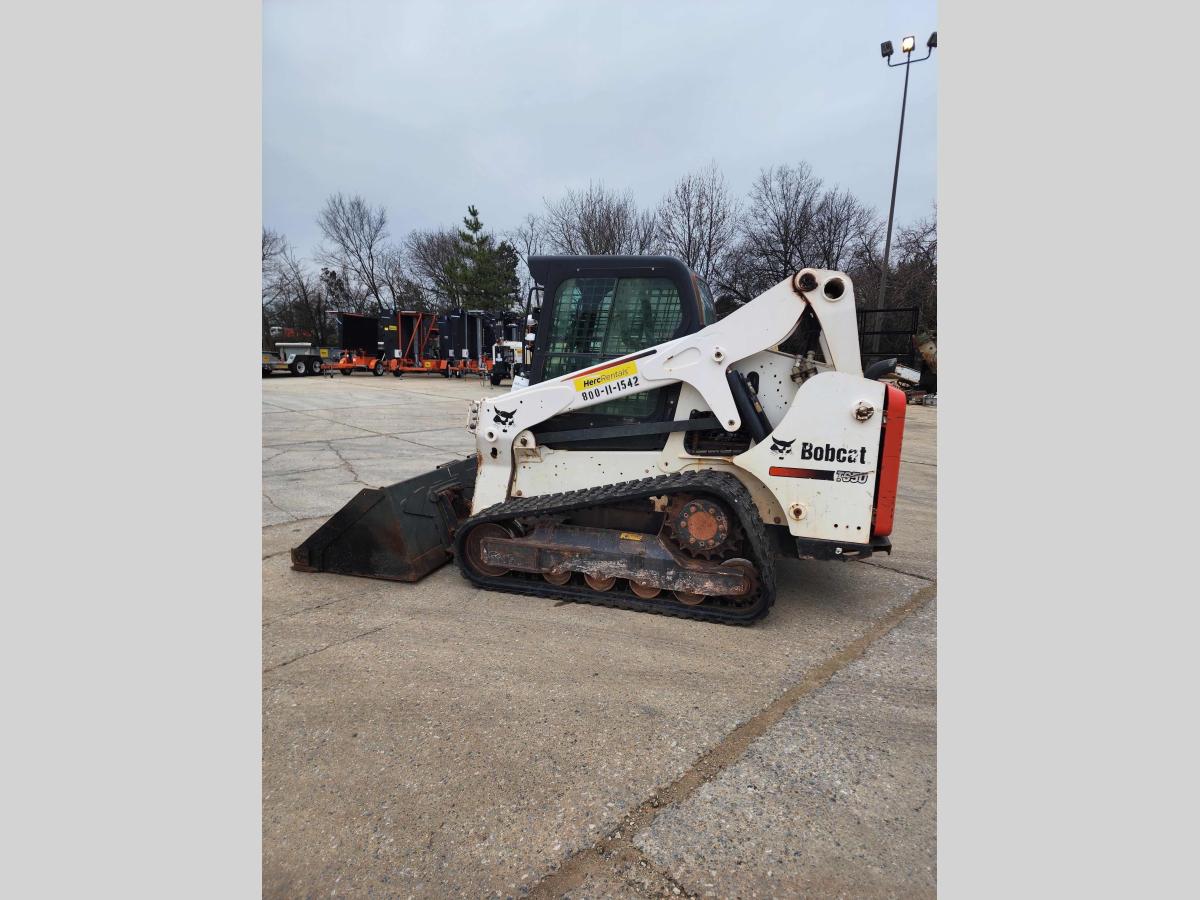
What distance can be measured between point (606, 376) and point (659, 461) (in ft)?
2.33

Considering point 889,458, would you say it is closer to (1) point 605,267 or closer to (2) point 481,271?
(1) point 605,267

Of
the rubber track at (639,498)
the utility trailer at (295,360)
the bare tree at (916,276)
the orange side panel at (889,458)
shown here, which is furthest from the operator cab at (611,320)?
the utility trailer at (295,360)

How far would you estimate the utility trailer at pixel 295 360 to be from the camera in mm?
30625

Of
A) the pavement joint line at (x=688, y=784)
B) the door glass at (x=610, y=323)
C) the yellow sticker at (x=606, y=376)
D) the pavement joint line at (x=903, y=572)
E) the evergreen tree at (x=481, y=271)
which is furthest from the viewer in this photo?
the evergreen tree at (x=481, y=271)

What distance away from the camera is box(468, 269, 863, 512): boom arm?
12.5 feet

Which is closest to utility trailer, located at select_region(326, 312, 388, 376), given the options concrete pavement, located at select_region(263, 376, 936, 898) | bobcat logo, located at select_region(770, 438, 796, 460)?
concrete pavement, located at select_region(263, 376, 936, 898)

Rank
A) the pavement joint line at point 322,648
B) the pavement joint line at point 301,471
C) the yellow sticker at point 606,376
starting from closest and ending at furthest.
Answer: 1. the pavement joint line at point 322,648
2. the yellow sticker at point 606,376
3. the pavement joint line at point 301,471

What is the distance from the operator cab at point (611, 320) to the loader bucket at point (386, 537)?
1.10 m

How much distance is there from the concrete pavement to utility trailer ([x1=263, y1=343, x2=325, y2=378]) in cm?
2978

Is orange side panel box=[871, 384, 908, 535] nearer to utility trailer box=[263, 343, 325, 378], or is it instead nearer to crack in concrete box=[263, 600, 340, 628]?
A: crack in concrete box=[263, 600, 340, 628]

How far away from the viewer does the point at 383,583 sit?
4.41 metres

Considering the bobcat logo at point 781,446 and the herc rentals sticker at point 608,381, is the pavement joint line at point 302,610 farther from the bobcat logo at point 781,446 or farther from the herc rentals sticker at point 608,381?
the bobcat logo at point 781,446

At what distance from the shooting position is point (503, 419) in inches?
175

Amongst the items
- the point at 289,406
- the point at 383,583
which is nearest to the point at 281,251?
the point at 289,406
